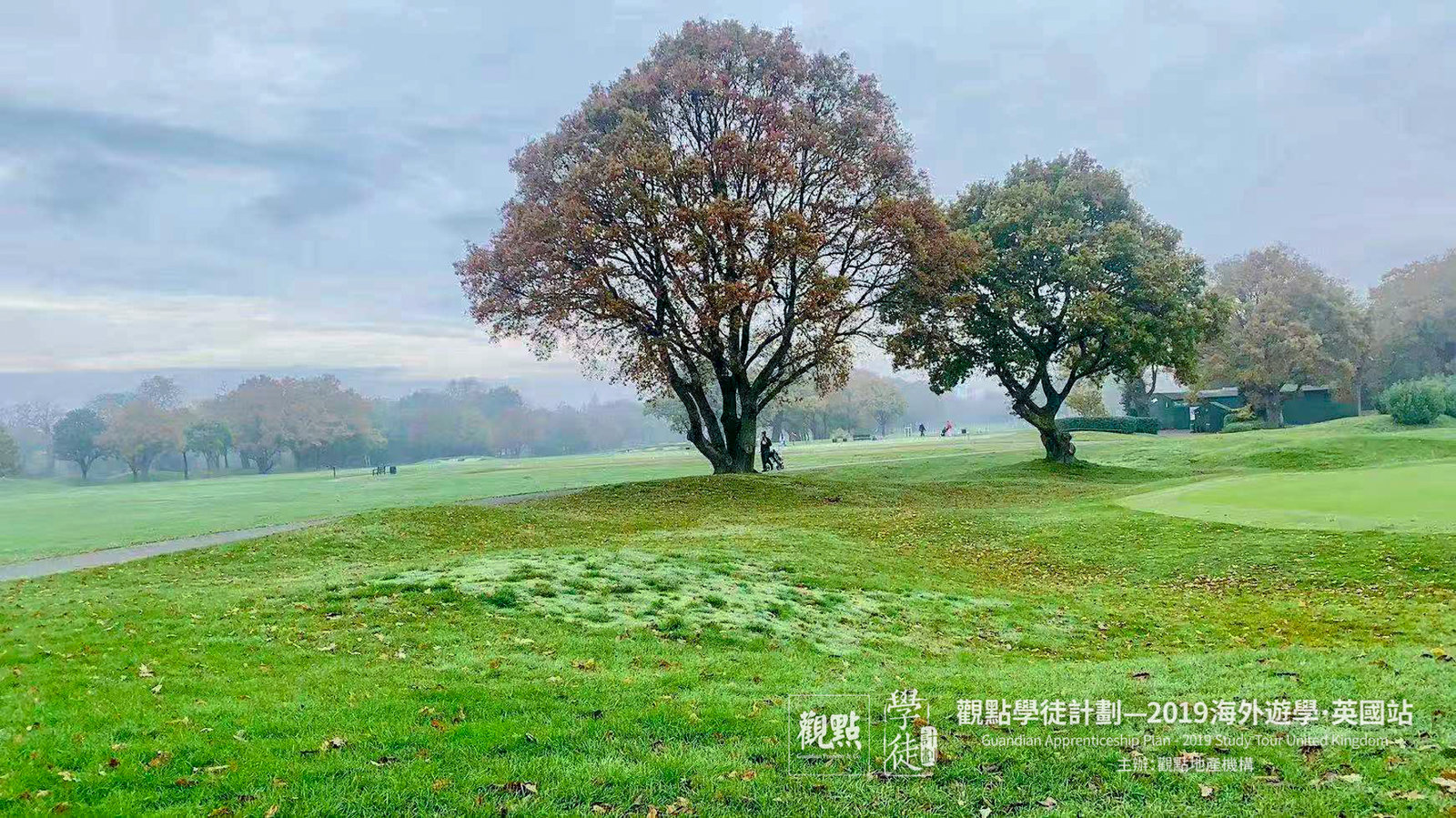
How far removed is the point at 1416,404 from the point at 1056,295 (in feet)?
87.1

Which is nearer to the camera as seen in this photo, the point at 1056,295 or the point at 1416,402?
the point at 1056,295

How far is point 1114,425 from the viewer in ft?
219

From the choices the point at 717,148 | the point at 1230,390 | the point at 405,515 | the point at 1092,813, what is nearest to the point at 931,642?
the point at 1092,813

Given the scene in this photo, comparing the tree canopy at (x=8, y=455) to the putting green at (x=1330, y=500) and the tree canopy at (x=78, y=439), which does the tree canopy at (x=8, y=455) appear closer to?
the tree canopy at (x=78, y=439)

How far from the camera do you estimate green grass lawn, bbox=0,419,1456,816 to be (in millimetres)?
5238

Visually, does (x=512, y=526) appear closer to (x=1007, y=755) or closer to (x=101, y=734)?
(x=101, y=734)

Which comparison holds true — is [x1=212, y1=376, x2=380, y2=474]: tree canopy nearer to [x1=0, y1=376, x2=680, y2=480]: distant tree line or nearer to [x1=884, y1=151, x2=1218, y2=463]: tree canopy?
[x1=0, y1=376, x2=680, y2=480]: distant tree line

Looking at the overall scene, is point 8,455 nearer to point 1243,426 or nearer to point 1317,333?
point 1243,426

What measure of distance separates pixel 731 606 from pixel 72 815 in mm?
7568

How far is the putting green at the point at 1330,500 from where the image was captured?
1623 centimetres

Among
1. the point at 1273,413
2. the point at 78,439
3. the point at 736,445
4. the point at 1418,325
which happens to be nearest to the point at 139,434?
the point at 78,439

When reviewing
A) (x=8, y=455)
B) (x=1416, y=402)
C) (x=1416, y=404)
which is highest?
(x=8, y=455)

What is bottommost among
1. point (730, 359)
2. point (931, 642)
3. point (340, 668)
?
point (931, 642)

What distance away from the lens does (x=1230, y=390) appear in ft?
231
